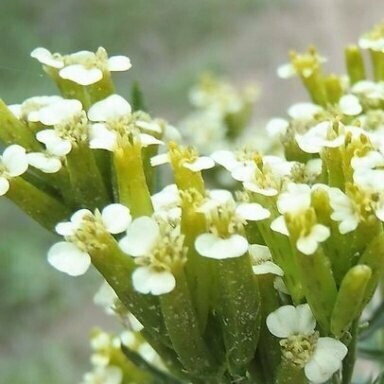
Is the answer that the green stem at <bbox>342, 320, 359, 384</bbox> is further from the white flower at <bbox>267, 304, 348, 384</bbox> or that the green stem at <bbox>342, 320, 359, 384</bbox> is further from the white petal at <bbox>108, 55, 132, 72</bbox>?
the white petal at <bbox>108, 55, 132, 72</bbox>

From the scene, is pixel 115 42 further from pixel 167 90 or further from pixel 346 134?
pixel 346 134

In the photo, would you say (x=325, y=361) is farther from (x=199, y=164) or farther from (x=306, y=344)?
(x=199, y=164)

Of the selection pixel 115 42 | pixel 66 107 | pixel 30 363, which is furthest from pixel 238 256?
pixel 115 42

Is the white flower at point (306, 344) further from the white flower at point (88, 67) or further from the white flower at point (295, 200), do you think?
the white flower at point (88, 67)

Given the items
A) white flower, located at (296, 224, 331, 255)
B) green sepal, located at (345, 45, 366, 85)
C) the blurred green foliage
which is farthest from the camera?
the blurred green foliage

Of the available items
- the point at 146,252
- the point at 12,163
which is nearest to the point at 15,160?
the point at 12,163

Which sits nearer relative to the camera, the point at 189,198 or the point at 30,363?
the point at 189,198

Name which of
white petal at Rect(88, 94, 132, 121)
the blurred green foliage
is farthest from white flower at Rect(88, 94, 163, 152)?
the blurred green foliage
